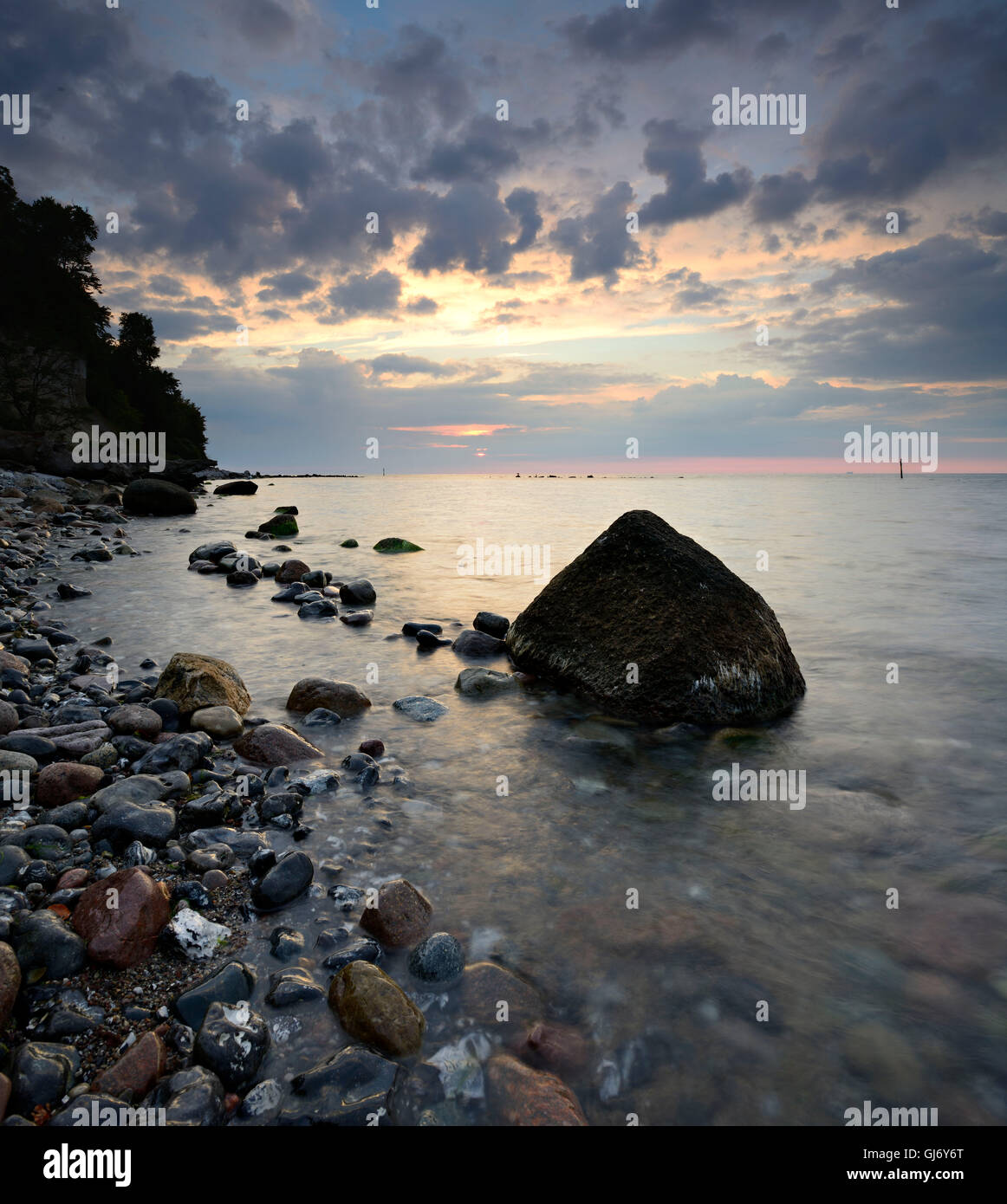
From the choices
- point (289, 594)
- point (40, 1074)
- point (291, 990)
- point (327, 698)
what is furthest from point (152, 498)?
point (40, 1074)

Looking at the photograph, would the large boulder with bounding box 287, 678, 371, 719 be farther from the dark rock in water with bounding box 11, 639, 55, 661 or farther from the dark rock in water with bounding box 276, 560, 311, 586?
the dark rock in water with bounding box 276, 560, 311, 586

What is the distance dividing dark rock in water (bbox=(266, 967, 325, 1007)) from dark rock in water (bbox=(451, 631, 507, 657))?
5.92 meters

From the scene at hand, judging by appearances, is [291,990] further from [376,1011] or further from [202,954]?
[202,954]

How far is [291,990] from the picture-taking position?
278cm

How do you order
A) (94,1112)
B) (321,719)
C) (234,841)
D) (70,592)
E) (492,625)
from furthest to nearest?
(70,592) < (492,625) < (321,719) < (234,841) < (94,1112)

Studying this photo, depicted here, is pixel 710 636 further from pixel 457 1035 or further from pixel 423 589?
pixel 423 589

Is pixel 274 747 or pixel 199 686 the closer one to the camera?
pixel 274 747

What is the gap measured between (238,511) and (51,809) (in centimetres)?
3246

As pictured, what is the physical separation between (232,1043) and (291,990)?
1.15 ft

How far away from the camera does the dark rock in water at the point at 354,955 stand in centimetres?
299

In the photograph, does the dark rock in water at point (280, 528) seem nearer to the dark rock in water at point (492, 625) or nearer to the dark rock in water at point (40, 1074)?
the dark rock in water at point (492, 625)

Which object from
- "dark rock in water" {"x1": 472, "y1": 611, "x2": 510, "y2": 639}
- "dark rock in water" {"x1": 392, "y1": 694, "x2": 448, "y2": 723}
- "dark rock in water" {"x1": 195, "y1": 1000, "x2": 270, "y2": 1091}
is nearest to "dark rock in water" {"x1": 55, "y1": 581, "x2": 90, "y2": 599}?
"dark rock in water" {"x1": 472, "y1": 611, "x2": 510, "y2": 639}

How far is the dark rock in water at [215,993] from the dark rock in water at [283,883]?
20.5 inches

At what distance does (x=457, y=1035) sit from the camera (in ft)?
8.79
